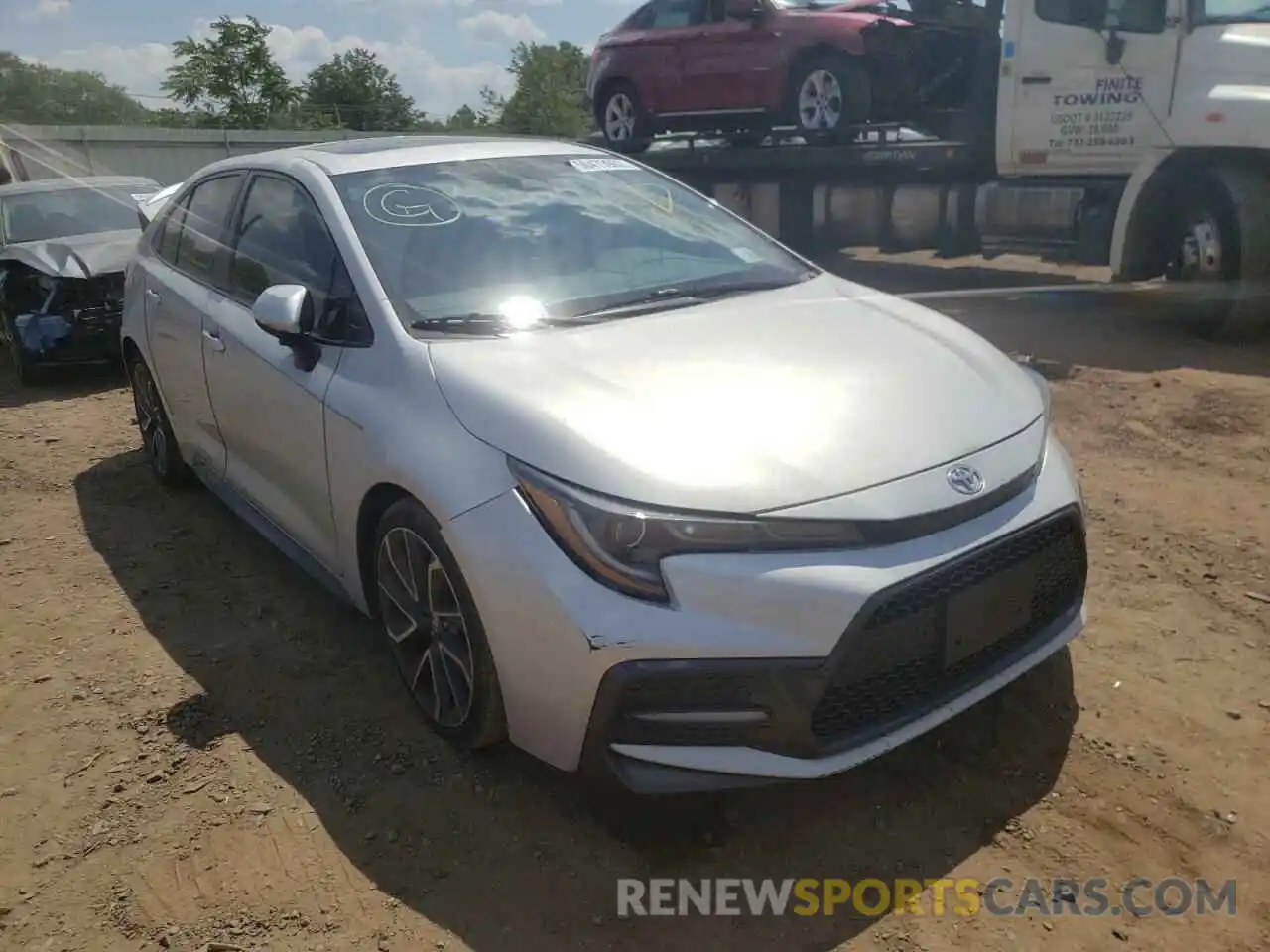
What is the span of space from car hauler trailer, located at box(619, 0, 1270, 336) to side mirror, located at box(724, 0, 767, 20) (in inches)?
3.4

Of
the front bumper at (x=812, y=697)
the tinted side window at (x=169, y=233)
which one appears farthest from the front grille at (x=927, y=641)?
the tinted side window at (x=169, y=233)

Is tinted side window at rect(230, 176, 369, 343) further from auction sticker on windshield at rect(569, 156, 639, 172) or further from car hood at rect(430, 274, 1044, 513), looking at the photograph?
auction sticker on windshield at rect(569, 156, 639, 172)

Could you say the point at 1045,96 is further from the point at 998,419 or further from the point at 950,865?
the point at 950,865

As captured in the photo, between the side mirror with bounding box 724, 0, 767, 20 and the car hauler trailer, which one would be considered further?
the side mirror with bounding box 724, 0, 767, 20

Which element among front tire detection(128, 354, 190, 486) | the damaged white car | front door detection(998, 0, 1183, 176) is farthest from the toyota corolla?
front door detection(998, 0, 1183, 176)

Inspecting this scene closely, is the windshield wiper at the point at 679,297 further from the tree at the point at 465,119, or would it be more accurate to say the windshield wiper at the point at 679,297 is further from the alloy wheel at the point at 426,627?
the tree at the point at 465,119

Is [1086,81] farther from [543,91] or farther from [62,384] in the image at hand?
[543,91]

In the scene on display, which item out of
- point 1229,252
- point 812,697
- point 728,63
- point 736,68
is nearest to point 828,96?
point 736,68

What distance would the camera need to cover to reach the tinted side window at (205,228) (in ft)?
13.9

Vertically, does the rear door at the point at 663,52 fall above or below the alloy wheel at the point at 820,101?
above

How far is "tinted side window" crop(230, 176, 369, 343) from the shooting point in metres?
3.23

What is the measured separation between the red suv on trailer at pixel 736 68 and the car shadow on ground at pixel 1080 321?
1993mm

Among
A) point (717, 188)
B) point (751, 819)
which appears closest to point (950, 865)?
point (751, 819)

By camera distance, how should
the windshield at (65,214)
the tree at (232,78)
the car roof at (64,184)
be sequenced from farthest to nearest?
the tree at (232,78), the car roof at (64,184), the windshield at (65,214)
